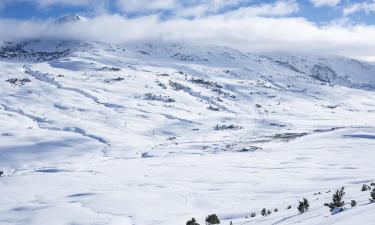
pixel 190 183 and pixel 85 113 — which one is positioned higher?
pixel 85 113

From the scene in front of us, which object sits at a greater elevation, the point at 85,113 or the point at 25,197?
the point at 85,113

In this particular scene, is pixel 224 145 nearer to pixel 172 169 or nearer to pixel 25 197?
pixel 172 169

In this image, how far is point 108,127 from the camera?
578ft

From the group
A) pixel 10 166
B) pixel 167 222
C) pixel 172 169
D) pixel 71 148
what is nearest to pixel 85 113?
pixel 71 148

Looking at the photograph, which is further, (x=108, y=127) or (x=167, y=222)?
(x=108, y=127)

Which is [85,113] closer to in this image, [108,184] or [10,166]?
[10,166]

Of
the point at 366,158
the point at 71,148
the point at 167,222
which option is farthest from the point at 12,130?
the point at 167,222

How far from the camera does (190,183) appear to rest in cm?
7356

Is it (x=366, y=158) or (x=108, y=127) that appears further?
(x=108, y=127)

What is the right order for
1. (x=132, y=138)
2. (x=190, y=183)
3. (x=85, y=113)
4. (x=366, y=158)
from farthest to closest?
1. (x=85, y=113)
2. (x=132, y=138)
3. (x=366, y=158)
4. (x=190, y=183)

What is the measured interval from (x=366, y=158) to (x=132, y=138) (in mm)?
83465

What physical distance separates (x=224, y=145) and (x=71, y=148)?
44.2 metres

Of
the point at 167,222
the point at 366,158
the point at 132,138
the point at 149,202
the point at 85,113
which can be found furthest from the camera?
the point at 85,113

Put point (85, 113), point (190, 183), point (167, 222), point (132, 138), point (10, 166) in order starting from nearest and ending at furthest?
point (167, 222)
point (190, 183)
point (10, 166)
point (132, 138)
point (85, 113)
